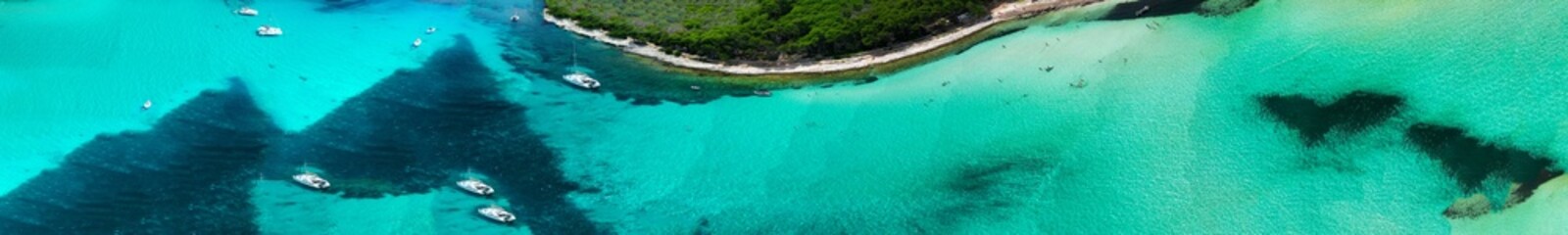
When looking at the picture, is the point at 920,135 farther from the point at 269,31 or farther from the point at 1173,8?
the point at 269,31

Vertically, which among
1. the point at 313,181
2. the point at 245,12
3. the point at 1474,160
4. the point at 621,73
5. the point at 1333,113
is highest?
the point at 1333,113

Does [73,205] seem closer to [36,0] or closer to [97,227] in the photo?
[97,227]

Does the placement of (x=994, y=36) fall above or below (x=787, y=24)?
above

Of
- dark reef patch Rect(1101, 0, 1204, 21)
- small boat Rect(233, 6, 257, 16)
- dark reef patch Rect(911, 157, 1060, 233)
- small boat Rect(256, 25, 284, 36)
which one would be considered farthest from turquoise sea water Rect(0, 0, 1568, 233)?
small boat Rect(233, 6, 257, 16)

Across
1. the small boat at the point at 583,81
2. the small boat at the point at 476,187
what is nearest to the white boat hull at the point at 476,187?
the small boat at the point at 476,187

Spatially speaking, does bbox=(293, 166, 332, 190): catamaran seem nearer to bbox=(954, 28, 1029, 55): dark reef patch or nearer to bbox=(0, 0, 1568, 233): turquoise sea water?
bbox=(0, 0, 1568, 233): turquoise sea water

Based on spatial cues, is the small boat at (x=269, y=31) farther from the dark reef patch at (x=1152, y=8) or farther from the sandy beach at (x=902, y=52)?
the dark reef patch at (x=1152, y=8)

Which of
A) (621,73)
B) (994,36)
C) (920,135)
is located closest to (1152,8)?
(994,36)

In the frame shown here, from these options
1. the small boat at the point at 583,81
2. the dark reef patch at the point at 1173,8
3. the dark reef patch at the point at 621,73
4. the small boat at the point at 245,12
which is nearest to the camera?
the dark reef patch at the point at 1173,8
